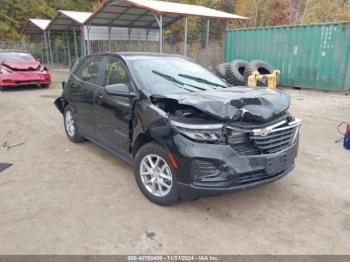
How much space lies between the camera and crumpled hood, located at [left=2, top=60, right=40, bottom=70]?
11453 millimetres

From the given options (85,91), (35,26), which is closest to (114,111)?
(85,91)

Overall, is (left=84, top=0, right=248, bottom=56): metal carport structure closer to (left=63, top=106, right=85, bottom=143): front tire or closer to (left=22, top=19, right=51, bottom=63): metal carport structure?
(left=22, top=19, right=51, bottom=63): metal carport structure

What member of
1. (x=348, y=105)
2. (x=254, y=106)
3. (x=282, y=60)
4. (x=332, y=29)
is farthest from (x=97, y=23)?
(x=254, y=106)

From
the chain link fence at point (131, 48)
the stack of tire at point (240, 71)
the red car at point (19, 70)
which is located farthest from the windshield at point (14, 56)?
the stack of tire at point (240, 71)

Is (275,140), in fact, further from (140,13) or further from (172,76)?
(140,13)

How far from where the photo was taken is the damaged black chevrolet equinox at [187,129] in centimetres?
296

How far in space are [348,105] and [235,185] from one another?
803 centimetres

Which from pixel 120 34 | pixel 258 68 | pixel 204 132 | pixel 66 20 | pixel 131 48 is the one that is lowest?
pixel 258 68

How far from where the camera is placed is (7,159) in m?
4.86

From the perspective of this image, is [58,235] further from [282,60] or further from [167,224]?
[282,60]

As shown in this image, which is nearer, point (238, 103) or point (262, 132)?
point (262, 132)

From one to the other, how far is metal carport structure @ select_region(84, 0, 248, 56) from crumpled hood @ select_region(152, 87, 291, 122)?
9.82 metres

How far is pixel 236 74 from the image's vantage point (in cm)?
1154

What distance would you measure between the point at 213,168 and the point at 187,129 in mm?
450
